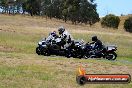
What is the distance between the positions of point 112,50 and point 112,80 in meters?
22.1

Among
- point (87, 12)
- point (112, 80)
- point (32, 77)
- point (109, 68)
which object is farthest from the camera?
point (87, 12)

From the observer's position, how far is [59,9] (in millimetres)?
111500

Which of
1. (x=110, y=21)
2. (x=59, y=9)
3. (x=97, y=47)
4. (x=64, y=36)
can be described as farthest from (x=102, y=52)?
(x=59, y=9)

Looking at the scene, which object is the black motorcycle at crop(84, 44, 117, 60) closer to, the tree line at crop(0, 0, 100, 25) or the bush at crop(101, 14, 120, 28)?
the tree line at crop(0, 0, 100, 25)

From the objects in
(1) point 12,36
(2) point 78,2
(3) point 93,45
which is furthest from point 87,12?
(3) point 93,45

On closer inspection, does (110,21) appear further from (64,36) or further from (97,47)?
(64,36)

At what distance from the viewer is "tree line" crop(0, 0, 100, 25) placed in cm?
10119

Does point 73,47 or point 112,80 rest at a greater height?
point 112,80

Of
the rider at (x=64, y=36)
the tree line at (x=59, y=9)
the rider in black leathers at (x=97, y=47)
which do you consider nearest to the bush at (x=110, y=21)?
the tree line at (x=59, y=9)

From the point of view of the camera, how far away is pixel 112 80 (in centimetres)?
554

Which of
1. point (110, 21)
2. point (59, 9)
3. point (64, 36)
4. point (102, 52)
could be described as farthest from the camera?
point (59, 9)

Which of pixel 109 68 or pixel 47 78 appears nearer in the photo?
pixel 47 78

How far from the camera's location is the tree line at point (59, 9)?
101 metres

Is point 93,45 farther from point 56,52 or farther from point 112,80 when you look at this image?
point 112,80
